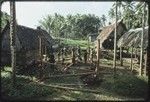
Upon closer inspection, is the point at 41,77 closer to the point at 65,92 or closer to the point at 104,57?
the point at 65,92

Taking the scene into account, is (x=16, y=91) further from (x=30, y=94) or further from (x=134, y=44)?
(x=134, y=44)

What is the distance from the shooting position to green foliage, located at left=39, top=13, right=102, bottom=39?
89.3 metres

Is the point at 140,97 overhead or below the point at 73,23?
below

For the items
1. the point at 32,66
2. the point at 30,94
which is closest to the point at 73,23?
the point at 32,66

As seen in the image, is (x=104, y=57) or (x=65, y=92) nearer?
(x=65, y=92)

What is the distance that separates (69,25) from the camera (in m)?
94.4

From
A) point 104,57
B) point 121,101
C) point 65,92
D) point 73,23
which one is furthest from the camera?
point 73,23

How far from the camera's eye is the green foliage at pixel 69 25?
8931 centimetres

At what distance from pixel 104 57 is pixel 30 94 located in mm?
20491

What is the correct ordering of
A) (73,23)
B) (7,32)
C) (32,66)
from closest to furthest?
(32,66), (7,32), (73,23)

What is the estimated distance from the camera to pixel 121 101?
1232cm

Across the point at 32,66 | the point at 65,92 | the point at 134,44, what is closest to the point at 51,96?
the point at 65,92

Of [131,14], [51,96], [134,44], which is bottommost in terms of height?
[51,96]

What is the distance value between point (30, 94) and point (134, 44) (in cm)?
1552
